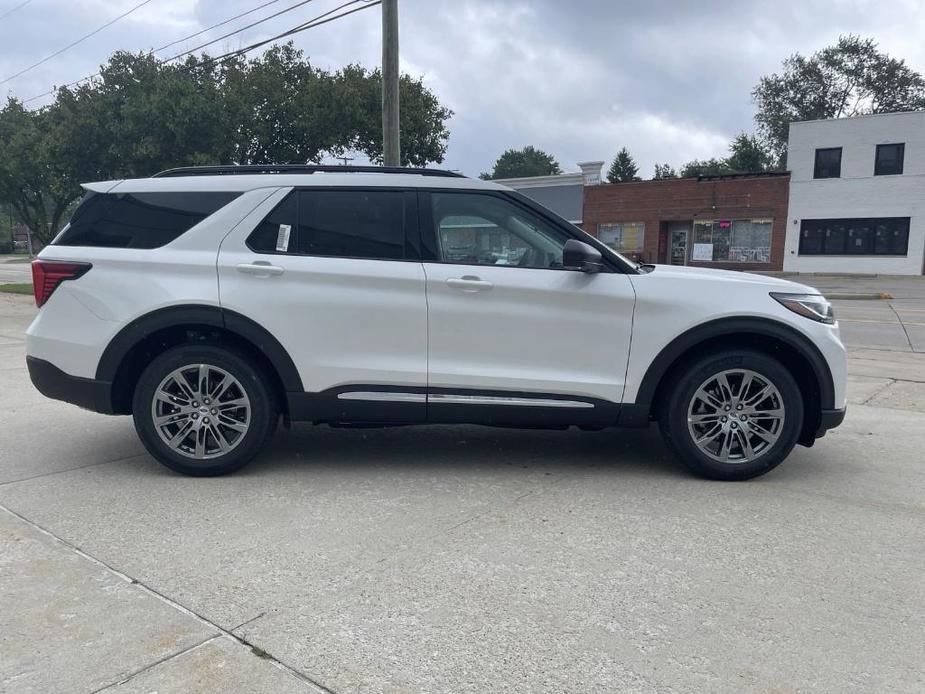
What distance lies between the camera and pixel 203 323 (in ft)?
14.9

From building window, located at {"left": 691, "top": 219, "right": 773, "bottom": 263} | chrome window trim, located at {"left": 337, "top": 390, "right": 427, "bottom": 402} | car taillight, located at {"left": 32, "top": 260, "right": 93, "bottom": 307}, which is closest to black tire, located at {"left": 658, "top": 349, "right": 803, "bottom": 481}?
chrome window trim, located at {"left": 337, "top": 390, "right": 427, "bottom": 402}

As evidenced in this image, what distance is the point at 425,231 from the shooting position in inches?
183

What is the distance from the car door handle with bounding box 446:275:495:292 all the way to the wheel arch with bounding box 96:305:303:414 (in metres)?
1.12

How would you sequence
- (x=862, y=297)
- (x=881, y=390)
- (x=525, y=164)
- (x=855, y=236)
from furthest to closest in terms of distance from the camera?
(x=525, y=164) < (x=855, y=236) < (x=862, y=297) < (x=881, y=390)

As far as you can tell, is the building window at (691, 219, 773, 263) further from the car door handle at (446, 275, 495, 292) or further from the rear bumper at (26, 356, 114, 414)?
the rear bumper at (26, 356, 114, 414)

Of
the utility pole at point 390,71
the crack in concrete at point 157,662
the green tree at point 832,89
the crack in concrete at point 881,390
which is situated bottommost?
the crack in concrete at point 157,662

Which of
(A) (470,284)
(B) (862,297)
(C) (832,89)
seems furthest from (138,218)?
(C) (832,89)

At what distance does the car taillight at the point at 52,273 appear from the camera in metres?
4.67

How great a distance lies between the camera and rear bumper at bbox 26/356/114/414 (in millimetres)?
4641

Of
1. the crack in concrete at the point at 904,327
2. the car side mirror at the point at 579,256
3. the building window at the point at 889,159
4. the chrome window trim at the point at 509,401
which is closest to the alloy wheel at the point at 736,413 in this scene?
the chrome window trim at the point at 509,401

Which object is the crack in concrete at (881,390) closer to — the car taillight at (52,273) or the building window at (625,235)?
the car taillight at (52,273)

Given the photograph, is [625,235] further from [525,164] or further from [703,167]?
[525,164]

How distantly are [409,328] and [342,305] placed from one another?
1.44 feet

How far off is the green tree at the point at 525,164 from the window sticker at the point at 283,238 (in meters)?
111
